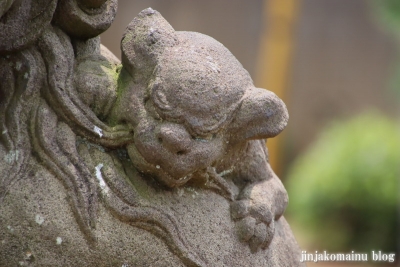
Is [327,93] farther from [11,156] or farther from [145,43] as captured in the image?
[11,156]

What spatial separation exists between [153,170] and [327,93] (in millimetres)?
5461

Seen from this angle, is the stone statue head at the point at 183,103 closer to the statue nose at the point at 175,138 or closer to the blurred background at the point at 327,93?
the statue nose at the point at 175,138

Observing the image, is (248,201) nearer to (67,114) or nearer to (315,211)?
(67,114)

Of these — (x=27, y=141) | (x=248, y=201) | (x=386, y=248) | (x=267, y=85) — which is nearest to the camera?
(x=27, y=141)

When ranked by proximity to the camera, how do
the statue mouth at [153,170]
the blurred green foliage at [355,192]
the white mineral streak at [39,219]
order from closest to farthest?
the white mineral streak at [39,219]
the statue mouth at [153,170]
the blurred green foliage at [355,192]

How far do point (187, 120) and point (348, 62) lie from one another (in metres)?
5.55

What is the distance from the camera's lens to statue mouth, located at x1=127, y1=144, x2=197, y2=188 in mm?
1481

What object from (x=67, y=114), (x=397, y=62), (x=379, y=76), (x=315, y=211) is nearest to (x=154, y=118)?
(x=67, y=114)

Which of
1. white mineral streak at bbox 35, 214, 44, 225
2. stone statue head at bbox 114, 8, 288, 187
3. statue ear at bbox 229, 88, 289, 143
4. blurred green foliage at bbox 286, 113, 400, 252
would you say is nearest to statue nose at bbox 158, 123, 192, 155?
stone statue head at bbox 114, 8, 288, 187

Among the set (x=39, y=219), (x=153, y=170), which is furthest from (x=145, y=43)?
(x=39, y=219)

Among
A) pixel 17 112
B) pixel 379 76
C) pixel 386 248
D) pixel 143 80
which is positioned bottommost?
pixel 386 248

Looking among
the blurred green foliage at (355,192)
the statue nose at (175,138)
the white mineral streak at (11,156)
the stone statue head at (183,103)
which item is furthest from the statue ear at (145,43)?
the blurred green foliage at (355,192)

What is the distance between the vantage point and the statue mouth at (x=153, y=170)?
1481 mm

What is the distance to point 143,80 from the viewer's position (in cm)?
151
